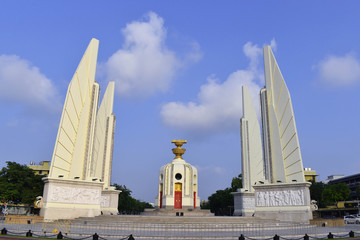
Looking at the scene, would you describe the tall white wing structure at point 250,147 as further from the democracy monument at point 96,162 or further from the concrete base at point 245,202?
the democracy monument at point 96,162

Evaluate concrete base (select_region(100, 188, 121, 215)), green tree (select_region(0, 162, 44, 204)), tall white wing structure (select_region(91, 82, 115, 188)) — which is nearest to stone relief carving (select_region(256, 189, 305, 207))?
concrete base (select_region(100, 188, 121, 215))

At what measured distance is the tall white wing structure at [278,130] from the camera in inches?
824

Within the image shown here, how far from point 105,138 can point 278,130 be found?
18.3 m

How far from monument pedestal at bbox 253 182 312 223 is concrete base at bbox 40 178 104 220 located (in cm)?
1239

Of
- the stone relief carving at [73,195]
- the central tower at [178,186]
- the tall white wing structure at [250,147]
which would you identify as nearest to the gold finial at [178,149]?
the central tower at [178,186]

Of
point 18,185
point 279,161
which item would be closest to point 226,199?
point 279,161

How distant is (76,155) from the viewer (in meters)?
Answer: 21.5

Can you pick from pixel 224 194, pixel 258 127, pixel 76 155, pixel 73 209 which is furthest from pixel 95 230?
pixel 224 194

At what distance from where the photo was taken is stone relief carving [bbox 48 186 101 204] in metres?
19.5

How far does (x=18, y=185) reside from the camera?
106 feet

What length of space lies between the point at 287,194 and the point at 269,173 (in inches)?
100

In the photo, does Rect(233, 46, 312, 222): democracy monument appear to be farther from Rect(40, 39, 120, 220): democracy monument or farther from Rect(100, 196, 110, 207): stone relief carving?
Rect(100, 196, 110, 207): stone relief carving

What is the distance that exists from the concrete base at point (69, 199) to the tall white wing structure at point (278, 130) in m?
13.7

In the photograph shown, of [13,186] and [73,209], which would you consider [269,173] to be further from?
[13,186]
